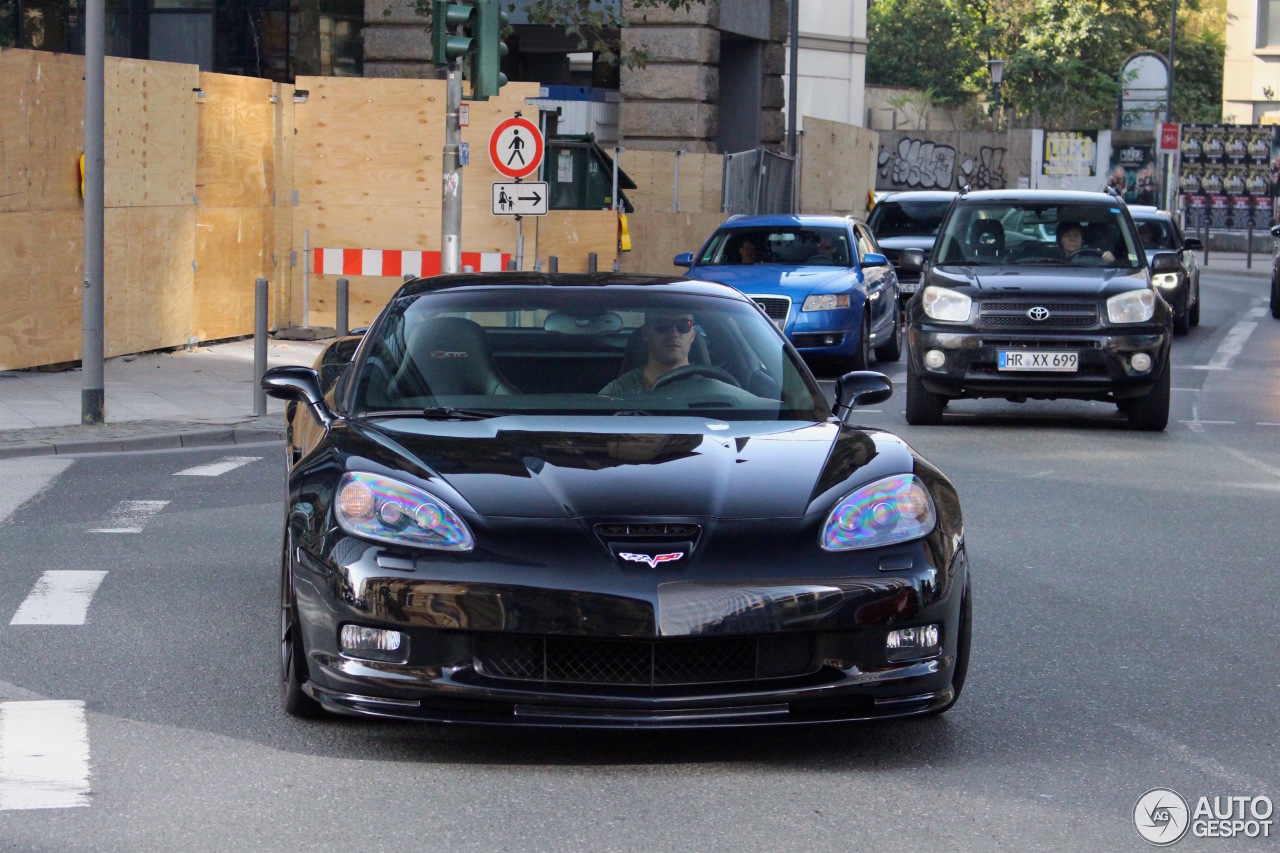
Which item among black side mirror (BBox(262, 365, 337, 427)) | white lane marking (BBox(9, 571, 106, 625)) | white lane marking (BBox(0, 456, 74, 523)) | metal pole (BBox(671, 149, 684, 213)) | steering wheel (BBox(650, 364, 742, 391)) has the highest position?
metal pole (BBox(671, 149, 684, 213))

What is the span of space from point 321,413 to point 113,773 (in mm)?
1638

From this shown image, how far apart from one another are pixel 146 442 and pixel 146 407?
1.84m

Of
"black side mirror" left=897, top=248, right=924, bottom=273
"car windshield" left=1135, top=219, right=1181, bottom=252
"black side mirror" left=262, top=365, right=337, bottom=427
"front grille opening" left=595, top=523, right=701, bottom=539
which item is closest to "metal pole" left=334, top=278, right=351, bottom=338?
"black side mirror" left=897, top=248, right=924, bottom=273

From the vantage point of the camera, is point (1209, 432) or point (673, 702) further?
point (1209, 432)

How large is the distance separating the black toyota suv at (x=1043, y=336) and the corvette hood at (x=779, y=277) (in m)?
4.08

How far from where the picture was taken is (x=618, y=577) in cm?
496

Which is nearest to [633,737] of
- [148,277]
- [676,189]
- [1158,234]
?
[148,277]

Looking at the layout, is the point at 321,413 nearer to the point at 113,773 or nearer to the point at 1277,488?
the point at 113,773

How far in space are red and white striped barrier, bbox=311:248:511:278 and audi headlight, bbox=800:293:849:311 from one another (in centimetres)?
397

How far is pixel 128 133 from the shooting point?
18234mm

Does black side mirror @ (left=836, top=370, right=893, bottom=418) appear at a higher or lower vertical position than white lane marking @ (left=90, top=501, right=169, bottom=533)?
higher

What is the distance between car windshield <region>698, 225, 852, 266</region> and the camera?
19.8 metres

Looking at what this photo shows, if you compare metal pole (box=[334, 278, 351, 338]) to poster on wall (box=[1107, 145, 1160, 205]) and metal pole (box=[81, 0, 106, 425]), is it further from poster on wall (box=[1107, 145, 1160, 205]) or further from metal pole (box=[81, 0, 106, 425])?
poster on wall (box=[1107, 145, 1160, 205])

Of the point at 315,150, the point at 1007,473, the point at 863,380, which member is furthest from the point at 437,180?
the point at 863,380
